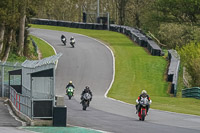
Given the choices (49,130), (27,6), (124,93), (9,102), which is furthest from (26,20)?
(49,130)

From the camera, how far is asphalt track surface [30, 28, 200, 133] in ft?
68.3

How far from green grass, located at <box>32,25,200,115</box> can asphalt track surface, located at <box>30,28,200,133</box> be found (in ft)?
3.29

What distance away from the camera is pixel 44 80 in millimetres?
20281

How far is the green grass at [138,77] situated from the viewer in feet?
114

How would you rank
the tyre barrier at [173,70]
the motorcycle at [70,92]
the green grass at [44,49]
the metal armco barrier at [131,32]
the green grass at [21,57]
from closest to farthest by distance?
the motorcycle at [70,92] < the tyre barrier at [173,70] < the green grass at [21,57] < the green grass at [44,49] < the metal armco barrier at [131,32]

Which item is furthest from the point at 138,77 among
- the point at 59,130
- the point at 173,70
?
the point at 59,130

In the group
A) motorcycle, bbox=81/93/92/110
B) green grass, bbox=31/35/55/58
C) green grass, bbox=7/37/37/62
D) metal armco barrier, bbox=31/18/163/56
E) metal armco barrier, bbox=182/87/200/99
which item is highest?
metal armco barrier, bbox=31/18/163/56

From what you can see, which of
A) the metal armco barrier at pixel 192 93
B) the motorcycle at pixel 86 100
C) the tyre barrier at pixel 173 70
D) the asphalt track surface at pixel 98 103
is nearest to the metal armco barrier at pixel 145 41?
the tyre barrier at pixel 173 70

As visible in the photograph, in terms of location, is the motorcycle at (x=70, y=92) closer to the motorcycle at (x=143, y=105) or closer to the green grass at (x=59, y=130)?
the motorcycle at (x=143, y=105)

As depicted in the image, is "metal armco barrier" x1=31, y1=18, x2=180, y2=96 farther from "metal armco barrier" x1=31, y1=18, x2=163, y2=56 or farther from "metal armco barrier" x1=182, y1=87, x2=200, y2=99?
"metal armco barrier" x1=182, y1=87, x2=200, y2=99

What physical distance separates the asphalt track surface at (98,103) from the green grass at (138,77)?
100 centimetres

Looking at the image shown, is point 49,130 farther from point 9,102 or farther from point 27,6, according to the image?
point 27,6

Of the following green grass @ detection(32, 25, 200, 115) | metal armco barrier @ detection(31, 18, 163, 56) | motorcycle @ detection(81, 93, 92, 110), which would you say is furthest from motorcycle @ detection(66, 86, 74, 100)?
metal armco barrier @ detection(31, 18, 163, 56)

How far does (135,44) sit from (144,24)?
867 inches
